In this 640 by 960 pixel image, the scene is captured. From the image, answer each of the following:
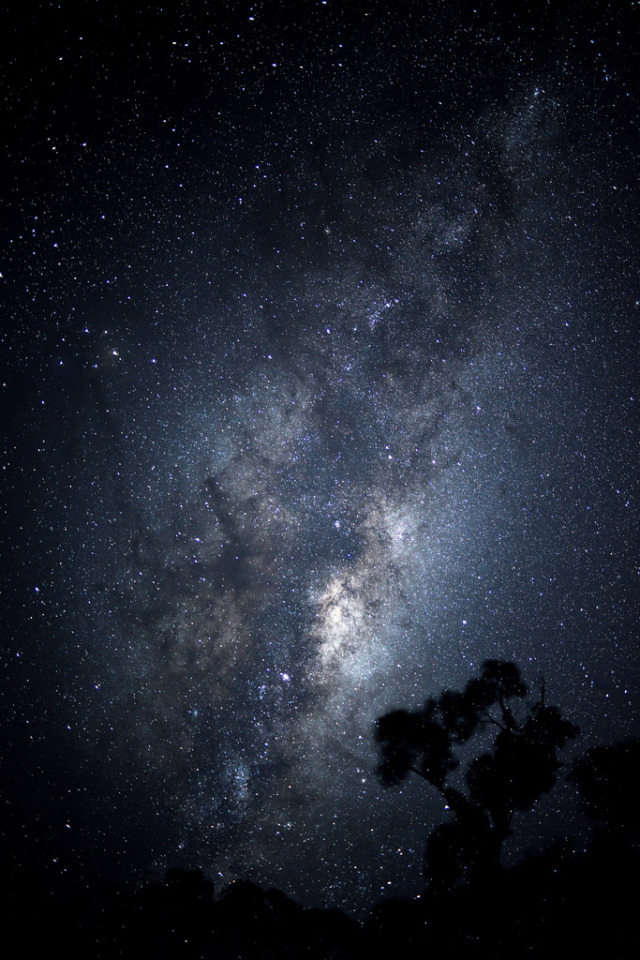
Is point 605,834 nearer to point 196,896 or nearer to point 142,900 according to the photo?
point 196,896

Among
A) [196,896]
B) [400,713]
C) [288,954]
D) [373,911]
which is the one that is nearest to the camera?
[288,954]

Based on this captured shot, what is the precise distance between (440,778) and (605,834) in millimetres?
3440

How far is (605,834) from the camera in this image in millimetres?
10469

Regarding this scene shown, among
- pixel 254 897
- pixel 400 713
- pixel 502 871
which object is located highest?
pixel 400 713

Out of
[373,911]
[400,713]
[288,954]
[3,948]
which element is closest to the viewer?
[3,948]

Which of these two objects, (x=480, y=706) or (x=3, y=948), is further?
(x=480, y=706)

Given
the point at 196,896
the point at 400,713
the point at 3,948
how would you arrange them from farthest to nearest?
the point at 400,713
the point at 196,896
the point at 3,948

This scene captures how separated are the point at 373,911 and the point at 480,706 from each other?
473 cm

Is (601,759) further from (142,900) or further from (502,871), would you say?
(142,900)

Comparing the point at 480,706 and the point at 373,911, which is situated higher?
the point at 480,706

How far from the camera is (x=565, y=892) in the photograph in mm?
8883

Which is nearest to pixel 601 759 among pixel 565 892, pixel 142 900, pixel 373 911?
pixel 565 892

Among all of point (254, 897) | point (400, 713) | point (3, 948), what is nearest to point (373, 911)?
point (254, 897)

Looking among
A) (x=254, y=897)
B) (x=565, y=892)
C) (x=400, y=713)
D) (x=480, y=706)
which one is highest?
(x=400, y=713)
